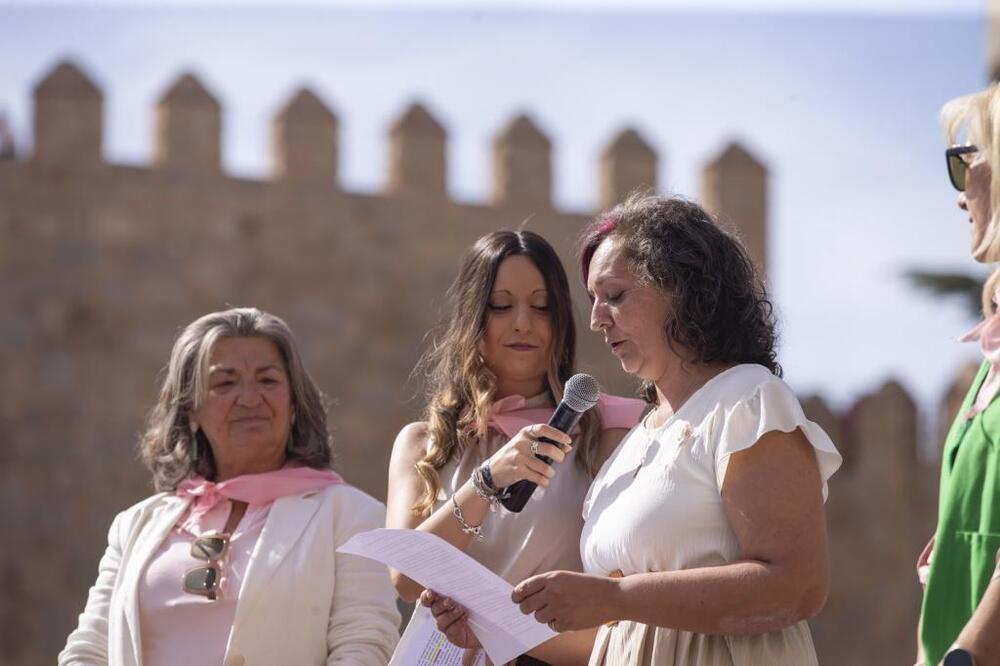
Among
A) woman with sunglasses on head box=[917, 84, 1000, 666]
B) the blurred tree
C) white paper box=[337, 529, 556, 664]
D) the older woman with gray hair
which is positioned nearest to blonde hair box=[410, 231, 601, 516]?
the older woman with gray hair

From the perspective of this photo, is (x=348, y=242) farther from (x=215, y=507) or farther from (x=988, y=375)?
(x=988, y=375)

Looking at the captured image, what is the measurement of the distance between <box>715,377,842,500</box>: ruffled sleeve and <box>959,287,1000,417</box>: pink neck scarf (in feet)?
0.92

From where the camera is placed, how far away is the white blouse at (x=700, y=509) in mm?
3328

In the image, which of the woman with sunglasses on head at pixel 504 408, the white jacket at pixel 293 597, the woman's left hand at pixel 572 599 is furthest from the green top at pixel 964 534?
the white jacket at pixel 293 597

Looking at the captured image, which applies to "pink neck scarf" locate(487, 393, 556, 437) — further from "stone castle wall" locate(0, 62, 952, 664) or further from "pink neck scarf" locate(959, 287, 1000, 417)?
"stone castle wall" locate(0, 62, 952, 664)

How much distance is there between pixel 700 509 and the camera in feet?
11.0

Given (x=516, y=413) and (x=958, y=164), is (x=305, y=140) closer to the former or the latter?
(x=516, y=413)

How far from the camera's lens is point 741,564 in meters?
3.24

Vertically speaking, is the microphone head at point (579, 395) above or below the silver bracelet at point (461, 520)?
above

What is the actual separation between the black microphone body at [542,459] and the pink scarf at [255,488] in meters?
0.95

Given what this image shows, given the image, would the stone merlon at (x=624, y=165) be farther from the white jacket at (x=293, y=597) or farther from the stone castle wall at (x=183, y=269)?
the white jacket at (x=293, y=597)

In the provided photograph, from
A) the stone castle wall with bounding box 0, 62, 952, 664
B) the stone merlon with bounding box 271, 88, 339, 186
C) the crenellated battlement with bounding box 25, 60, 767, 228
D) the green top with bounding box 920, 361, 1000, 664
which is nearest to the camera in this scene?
the green top with bounding box 920, 361, 1000, 664

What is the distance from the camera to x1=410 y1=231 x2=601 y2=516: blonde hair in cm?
416

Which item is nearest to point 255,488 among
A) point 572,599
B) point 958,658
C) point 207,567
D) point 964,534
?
point 207,567
